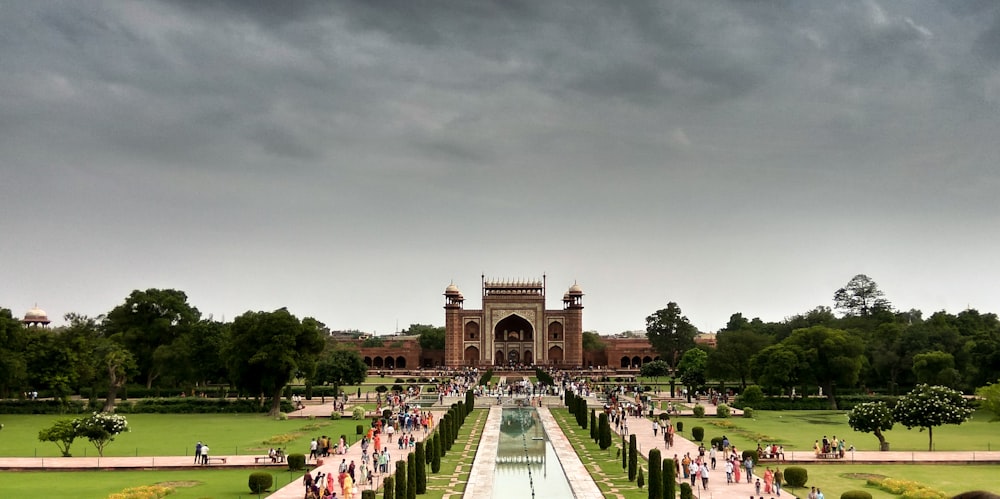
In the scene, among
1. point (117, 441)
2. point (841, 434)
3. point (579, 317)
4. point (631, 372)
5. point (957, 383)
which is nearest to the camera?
point (117, 441)

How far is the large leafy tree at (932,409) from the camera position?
29781 millimetres

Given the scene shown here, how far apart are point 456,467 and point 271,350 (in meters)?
19.7

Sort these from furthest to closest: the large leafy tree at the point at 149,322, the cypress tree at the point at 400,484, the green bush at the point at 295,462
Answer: the large leafy tree at the point at 149,322 < the green bush at the point at 295,462 < the cypress tree at the point at 400,484

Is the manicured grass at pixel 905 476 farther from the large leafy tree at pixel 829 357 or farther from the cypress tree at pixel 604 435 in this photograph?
the large leafy tree at pixel 829 357

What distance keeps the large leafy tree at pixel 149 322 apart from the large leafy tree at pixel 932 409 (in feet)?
145

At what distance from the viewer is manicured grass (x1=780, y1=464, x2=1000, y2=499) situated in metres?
21.8

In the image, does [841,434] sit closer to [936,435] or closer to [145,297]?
[936,435]

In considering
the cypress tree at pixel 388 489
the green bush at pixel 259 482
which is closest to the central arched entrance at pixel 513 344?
the green bush at pixel 259 482

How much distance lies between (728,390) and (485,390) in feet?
59.0

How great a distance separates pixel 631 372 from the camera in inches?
3332

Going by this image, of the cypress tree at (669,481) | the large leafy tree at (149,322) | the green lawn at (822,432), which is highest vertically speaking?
the large leafy tree at (149,322)

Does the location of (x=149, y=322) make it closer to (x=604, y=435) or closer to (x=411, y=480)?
(x=604, y=435)

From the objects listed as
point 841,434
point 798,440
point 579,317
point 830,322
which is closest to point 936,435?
point 841,434

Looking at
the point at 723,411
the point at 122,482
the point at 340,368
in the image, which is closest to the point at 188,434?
the point at 122,482
